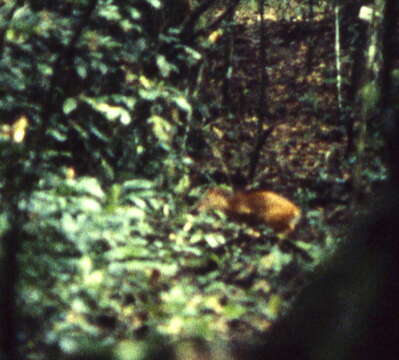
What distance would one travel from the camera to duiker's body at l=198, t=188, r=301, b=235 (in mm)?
5184

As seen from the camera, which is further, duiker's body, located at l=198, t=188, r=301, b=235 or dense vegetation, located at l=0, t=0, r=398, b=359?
duiker's body, located at l=198, t=188, r=301, b=235

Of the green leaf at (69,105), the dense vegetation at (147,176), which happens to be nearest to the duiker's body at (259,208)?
the dense vegetation at (147,176)

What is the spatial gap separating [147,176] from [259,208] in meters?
1.29

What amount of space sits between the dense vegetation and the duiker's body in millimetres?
110

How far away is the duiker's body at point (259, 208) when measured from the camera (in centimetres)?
518

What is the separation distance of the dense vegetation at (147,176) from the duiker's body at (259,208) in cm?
11

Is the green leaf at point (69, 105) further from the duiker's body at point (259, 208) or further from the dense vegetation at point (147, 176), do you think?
the duiker's body at point (259, 208)

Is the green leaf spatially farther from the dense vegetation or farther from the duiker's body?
the duiker's body

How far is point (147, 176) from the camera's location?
19.5ft

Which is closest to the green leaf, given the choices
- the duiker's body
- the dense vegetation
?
the dense vegetation

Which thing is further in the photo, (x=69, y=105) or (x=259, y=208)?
(x=259, y=208)

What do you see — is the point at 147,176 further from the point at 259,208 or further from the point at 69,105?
the point at 259,208

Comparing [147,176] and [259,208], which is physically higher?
[147,176]

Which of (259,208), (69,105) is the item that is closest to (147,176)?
(69,105)
